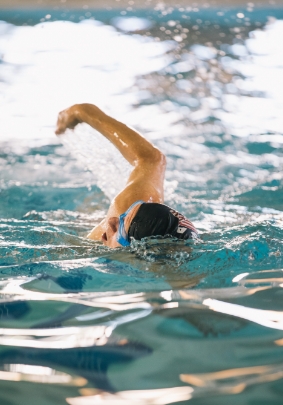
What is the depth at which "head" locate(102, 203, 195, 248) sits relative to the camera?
106 inches

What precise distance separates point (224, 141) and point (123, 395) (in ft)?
17.5

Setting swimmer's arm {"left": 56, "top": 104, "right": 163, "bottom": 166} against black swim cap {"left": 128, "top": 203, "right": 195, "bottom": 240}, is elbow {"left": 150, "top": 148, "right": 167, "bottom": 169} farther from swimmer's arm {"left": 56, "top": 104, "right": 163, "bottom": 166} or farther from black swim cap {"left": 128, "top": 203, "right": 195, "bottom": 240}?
black swim cap {"left": 128, "top": 203, "right": 195, "bottom": 240}

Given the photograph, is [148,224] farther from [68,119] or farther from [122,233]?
[68,119]

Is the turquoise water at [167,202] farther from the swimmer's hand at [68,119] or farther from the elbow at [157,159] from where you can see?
the elbow at [157,159]

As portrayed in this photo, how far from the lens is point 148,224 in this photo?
8.94 feet

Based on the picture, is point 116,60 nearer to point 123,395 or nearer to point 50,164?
point 50,164

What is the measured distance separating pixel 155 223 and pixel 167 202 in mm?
2076

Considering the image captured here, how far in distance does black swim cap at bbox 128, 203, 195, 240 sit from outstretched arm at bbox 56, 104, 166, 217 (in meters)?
0.38

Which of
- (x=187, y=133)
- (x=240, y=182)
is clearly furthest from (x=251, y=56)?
(x=240, y=182)

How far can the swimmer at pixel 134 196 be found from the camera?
2.73m

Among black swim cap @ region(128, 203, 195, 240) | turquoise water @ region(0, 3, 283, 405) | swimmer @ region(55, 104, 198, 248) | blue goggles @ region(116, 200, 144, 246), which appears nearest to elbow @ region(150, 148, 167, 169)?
swimmer @ region(55, 104, 198, 248)

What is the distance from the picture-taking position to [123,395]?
171cm

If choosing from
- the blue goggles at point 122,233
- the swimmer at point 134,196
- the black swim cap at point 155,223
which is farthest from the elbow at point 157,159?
the black swim cap at point 155,223

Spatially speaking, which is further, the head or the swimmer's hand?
the swimmer's hand
